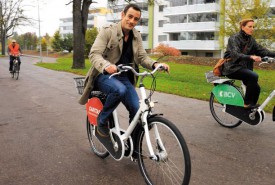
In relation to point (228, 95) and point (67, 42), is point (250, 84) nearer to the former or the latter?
point (228, 95)

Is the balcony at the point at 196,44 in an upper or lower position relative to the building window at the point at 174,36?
lower

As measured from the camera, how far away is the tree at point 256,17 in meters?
26.4

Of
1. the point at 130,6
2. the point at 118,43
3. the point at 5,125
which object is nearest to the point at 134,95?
the point at 118,43

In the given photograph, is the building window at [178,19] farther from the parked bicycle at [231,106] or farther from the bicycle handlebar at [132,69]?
the bicycle handlebar at [132,69]

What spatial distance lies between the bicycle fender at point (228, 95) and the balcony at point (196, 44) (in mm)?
40787

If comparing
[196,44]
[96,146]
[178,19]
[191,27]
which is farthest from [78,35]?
[178,19]

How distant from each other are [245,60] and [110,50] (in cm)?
277

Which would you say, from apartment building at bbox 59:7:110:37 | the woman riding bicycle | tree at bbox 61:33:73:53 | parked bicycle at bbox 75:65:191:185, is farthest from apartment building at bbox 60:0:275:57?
parked bicycle at bbox 75:65:191:185

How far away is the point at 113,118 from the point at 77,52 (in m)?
17.8

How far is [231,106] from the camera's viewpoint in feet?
19.2

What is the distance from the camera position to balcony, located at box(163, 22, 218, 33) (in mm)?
46906

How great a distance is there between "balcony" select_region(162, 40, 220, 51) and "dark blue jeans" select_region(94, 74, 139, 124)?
43.4 metres

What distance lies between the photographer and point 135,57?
393 centimetres

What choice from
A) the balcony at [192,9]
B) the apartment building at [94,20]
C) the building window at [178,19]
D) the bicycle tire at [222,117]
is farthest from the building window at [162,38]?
the bicycle tire at [222,117]
